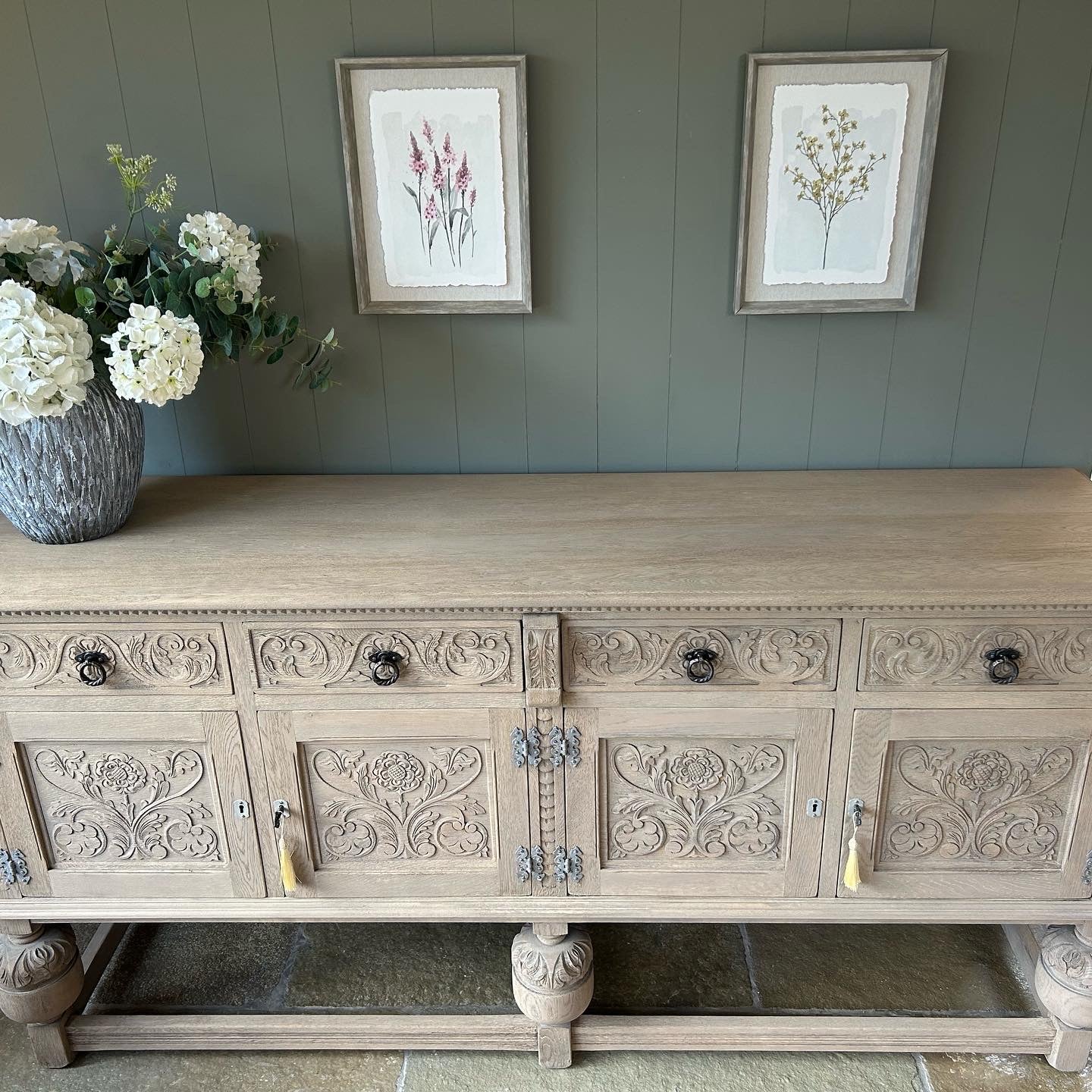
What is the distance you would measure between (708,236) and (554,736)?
1.02 meters

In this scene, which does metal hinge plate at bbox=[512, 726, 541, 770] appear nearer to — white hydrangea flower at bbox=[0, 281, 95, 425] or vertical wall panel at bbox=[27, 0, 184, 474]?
white hydrangea flower at bbox=[0, 281, 95, 425]

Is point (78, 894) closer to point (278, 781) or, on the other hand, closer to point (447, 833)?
point (278, 781)

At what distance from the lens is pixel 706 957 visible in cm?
199

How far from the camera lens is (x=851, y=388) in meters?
1.92

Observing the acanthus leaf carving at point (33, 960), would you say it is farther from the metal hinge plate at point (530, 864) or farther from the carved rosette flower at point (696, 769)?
the carved rosette flower at point (696, 769)

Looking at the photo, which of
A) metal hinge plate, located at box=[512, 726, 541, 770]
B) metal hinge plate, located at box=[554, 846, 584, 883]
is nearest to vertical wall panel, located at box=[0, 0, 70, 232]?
metal hinge plate, located at box=[512, 726, 541, 770]

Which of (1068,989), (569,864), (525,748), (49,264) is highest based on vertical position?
(49,264)

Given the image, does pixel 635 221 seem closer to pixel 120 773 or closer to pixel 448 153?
pixel 448 153

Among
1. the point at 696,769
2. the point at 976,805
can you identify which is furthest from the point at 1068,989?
the point at 696,769

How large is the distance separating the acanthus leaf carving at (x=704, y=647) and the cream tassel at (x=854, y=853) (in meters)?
0.24

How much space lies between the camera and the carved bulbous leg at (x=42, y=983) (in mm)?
1712

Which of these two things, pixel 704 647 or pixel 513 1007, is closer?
pixel 704 647

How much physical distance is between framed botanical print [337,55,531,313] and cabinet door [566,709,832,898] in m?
0.89

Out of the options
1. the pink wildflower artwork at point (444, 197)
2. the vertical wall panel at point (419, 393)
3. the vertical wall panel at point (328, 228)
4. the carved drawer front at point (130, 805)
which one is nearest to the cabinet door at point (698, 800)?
the carved drawer front at point (130, 805)
